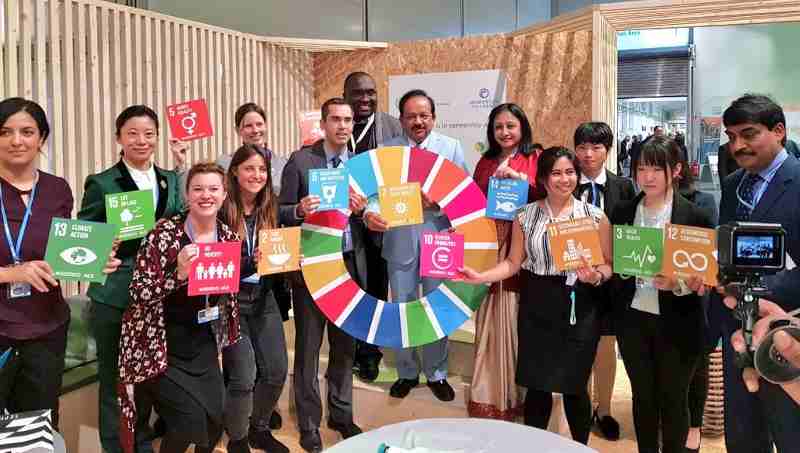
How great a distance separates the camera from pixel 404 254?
10.7 ft

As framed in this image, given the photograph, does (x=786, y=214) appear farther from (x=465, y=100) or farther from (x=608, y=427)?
(x=465, y=100)

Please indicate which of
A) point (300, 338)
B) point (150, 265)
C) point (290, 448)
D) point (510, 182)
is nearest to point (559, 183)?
point (510, 182)

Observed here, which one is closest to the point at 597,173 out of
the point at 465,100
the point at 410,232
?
the point at 410,232

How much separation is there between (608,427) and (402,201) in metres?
1.85

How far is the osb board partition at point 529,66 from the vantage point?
493 cm

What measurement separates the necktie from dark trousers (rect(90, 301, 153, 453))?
2491 millimetres

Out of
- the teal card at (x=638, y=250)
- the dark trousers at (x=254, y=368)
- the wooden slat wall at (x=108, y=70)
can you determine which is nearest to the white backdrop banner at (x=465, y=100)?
the wooden slat wall at (x=108, y=70)

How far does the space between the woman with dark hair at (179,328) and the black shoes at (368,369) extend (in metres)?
1.11

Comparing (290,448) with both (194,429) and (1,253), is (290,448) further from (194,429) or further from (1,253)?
(1,253)

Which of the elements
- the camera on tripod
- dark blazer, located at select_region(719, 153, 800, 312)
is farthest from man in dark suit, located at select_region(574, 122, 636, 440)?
the camera on tripod

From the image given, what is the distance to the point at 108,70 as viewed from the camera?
4559 mm

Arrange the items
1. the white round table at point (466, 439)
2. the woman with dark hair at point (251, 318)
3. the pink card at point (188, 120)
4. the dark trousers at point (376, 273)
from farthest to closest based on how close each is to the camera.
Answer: the dark trousers at point (376, 273) → the pink card at point (188, 120) → the woman with dark hair at point (251, 318) → the white round table at point (466, 439)

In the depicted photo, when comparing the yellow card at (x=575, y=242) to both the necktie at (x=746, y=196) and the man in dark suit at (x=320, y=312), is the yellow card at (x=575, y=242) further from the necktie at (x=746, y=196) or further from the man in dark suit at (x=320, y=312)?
the man in dark suit at (x=320, y=312)

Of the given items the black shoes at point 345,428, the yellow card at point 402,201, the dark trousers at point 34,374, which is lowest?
the black shoes at point 345,428
